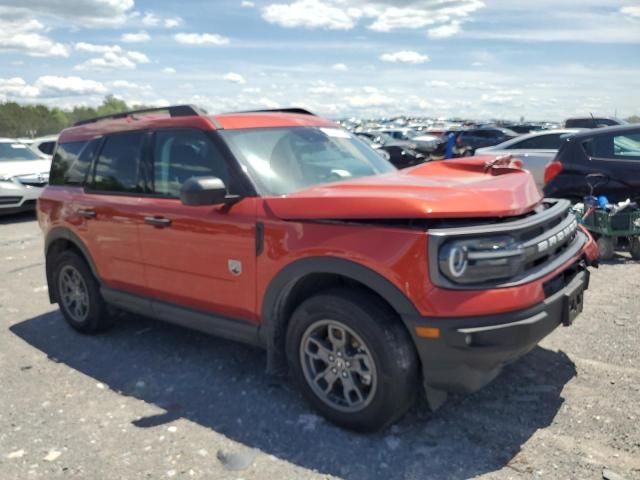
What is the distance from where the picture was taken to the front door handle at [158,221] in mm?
4121

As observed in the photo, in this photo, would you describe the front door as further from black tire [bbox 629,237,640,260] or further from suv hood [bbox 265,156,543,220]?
black tire [bbox 629,237,640,260]

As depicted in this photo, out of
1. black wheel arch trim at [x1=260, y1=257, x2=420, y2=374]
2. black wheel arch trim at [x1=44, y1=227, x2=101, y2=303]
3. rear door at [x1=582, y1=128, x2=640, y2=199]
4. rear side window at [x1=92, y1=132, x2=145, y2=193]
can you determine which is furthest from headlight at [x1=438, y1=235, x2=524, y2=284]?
rear door at [x1=582, y1=128, x2=640, y2=199]

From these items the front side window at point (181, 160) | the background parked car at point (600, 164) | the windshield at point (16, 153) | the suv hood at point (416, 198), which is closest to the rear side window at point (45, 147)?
the windshield at point (16, 153)

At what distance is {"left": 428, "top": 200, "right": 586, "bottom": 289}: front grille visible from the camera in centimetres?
291

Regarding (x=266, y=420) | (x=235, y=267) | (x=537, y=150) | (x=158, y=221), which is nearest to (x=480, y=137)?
(x=537, y=150)

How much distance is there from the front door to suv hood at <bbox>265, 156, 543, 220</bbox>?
1.13 ft

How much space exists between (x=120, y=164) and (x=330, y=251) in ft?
7.45

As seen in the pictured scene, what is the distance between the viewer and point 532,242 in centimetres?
310

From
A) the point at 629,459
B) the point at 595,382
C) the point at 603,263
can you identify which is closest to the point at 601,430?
the point at 629,459

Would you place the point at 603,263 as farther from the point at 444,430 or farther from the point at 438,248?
the point at 438,248

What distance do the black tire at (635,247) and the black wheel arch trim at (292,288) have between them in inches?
198

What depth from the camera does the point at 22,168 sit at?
1297cm

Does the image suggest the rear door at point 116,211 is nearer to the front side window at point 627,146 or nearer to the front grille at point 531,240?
the front grille at point 531,240

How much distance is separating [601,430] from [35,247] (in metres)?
8.72
